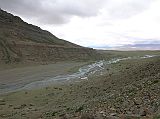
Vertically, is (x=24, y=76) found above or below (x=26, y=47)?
below

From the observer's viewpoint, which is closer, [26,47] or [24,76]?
[24,76]

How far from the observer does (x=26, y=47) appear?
311 feet

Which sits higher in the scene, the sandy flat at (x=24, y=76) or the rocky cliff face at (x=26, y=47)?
the rocky cliff face at (x=26, y=47)

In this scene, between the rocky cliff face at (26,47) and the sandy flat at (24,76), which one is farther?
the rocky cliff face at (26,47)

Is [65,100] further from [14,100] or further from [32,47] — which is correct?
[32,47]

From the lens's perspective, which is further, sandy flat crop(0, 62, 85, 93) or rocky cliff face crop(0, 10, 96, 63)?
rocky cliff face crop(0, 10, 96, 63)

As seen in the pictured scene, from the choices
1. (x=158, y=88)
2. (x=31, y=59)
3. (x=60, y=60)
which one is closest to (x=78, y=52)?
(x=60, y=60)

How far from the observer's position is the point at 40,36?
115 m

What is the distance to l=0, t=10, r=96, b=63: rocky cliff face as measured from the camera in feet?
291

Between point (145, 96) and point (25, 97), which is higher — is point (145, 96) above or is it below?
above

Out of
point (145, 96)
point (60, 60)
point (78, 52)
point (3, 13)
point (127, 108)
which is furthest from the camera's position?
point (3, 13)

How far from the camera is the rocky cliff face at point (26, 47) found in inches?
3497

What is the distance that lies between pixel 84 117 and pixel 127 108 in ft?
7.14

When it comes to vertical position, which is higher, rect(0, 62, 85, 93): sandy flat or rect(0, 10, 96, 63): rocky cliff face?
rect(0, 10, 96, 63): rocky cliff face
